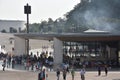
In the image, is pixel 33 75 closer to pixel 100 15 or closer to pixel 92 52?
pixel 92 52

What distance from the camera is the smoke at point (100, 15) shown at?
88869 mm

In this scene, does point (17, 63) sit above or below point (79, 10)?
below

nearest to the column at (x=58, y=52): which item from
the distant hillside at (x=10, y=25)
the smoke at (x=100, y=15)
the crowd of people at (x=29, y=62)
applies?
the crowd of people at (x=29, y=62)

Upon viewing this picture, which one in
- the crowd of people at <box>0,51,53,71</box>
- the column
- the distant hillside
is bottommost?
the crowd of people at <box>0,51,53,71</box>

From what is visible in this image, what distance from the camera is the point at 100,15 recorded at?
351 ft

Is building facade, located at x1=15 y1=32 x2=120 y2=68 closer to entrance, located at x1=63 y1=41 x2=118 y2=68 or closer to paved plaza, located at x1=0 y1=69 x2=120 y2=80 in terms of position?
entrance, located at x1=63 y1=41 x2=118 y2=68

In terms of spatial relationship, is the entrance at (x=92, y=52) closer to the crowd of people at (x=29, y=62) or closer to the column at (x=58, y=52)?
the column at (x=58, y=52)

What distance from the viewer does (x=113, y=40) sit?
48656 millimetres

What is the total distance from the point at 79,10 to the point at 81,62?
72035 millimetres

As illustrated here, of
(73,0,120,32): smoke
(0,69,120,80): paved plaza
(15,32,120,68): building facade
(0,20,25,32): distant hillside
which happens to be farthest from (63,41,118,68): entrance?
(0,20,25,32): distant hillside

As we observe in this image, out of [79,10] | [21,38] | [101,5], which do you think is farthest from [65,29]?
[21,38]

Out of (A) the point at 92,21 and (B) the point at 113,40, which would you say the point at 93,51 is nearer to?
(B) the point at 113,40

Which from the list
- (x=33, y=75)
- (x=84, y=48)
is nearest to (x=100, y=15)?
(x=84, y=48)

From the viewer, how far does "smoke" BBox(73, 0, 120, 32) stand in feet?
292
